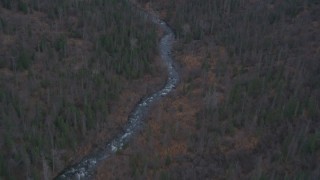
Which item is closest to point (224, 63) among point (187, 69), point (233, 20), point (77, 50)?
point (187, 69)

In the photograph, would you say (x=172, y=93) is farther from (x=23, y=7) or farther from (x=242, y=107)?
(x=23, y=7)

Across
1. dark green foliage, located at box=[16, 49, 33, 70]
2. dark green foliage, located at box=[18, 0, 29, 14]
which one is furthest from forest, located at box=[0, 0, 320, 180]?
dark green foliage, located at box=[18, 0, 29, 14]

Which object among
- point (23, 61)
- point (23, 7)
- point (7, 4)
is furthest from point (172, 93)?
point (7, 4)

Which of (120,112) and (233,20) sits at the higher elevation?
(233,20)

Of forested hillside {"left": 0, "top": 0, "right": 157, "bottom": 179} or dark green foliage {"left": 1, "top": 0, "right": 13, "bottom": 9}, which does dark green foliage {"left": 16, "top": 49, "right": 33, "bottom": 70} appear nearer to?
forested hillside {"left": 0, "top": 0, "right": 157, "bottom": 179}

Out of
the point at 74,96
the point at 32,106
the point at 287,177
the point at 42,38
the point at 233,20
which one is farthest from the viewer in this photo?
the point at 233,20

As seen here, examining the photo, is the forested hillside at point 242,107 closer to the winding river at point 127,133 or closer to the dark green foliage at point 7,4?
the winding river at point 127,133

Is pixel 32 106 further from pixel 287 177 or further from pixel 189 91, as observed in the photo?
pixel 287 177
